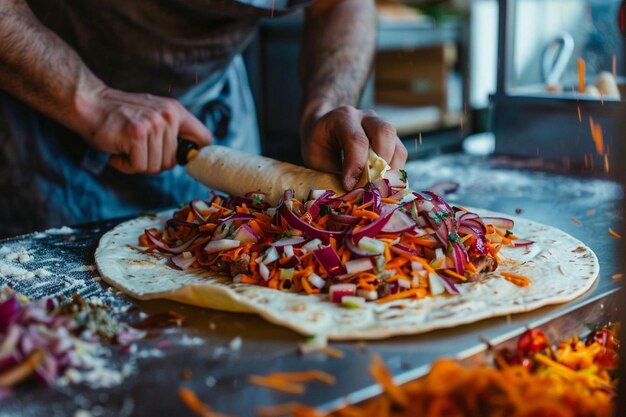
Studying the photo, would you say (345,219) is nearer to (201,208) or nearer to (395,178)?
(395,178)

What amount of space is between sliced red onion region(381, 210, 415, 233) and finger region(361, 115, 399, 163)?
313 millimetres

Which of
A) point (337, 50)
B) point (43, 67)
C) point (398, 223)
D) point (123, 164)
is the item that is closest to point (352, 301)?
point (398, 223)

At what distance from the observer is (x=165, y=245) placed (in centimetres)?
194

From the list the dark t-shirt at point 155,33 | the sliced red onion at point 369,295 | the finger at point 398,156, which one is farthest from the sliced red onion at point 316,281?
the dark t-shirt at point 155,33

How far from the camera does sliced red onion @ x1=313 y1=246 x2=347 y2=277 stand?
1572 millimetres

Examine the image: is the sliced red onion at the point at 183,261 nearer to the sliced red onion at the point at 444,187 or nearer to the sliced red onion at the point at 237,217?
the sliced red onion at the point at 237,217

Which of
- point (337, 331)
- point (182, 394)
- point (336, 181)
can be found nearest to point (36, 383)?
point (182, 394)

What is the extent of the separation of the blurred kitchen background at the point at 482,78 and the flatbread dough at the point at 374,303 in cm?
113

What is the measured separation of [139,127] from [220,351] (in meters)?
1.10

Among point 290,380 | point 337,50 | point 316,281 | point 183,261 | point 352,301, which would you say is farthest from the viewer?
point 337,50

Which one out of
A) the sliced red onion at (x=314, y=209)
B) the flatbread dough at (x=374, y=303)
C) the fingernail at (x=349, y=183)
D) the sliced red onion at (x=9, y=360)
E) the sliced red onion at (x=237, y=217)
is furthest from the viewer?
the fingernail at (x=349, y=183)

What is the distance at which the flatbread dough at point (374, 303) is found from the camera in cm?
136

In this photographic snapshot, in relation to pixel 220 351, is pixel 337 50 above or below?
above

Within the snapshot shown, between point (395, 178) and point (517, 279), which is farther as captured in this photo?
point (395, 178)
